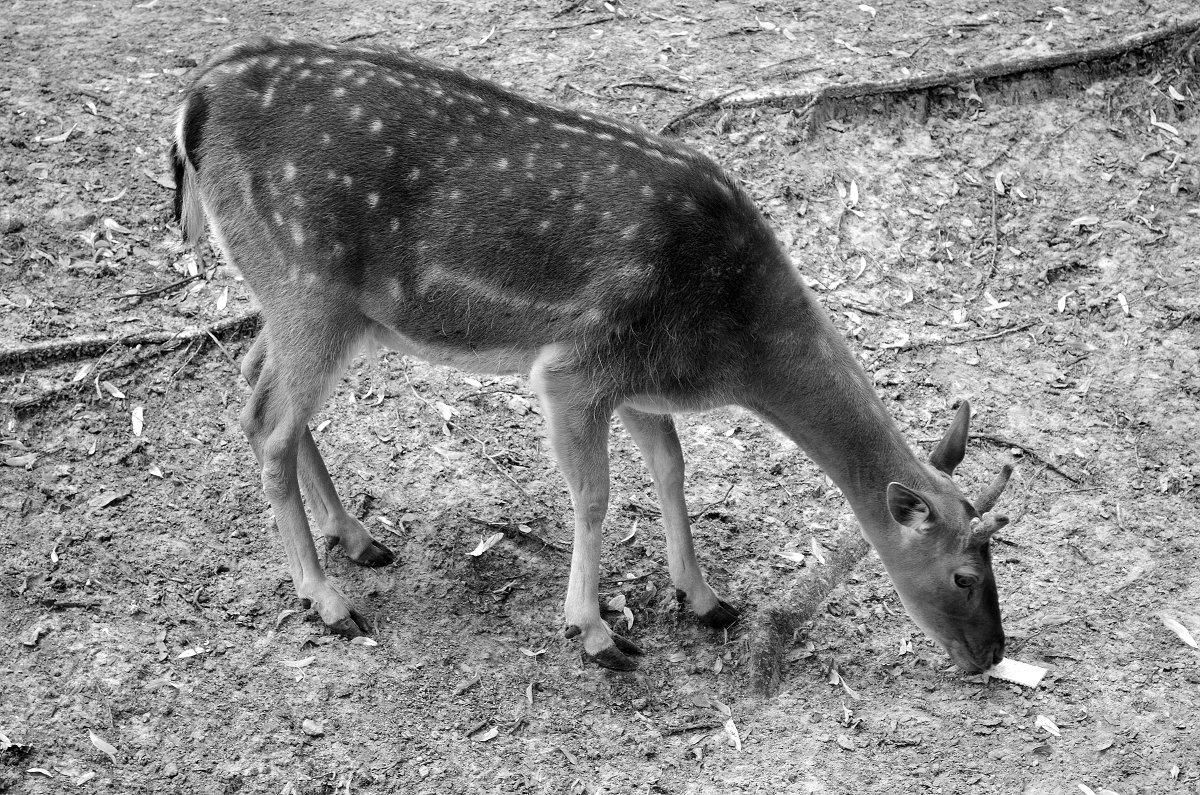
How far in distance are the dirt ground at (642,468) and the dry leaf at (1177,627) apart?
61mm

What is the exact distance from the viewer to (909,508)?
183 inches

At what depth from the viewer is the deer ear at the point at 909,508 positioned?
14.9ft

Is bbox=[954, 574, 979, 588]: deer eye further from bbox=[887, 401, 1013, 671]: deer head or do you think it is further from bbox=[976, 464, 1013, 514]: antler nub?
bbox=[976, 464, 1013, 514]: antler nub

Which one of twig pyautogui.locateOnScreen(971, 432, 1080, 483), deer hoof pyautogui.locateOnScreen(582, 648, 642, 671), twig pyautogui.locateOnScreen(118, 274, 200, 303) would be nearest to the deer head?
deer hoof pyautogui.locateOnScreen(582, 648, 642, 671)

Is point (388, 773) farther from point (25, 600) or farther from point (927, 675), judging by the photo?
point (927, 675)

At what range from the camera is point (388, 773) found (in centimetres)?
455

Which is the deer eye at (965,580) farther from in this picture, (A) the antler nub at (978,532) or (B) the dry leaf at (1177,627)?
(B) the dry leaf at (1177,627)

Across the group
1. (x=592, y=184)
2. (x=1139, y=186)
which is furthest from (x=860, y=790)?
(x=1139, y=186)

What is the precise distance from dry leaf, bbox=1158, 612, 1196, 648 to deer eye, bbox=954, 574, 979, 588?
1.28 meters

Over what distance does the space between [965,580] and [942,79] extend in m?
4.57

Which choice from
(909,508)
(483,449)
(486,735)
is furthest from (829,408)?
(483,449)

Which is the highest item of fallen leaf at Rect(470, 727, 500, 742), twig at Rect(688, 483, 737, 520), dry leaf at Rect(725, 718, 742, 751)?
dry leaf at Rect(725, 718, 742, 751)

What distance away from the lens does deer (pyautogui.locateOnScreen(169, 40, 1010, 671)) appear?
4.74 metres

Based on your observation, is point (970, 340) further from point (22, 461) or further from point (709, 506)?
point (22, 461)
